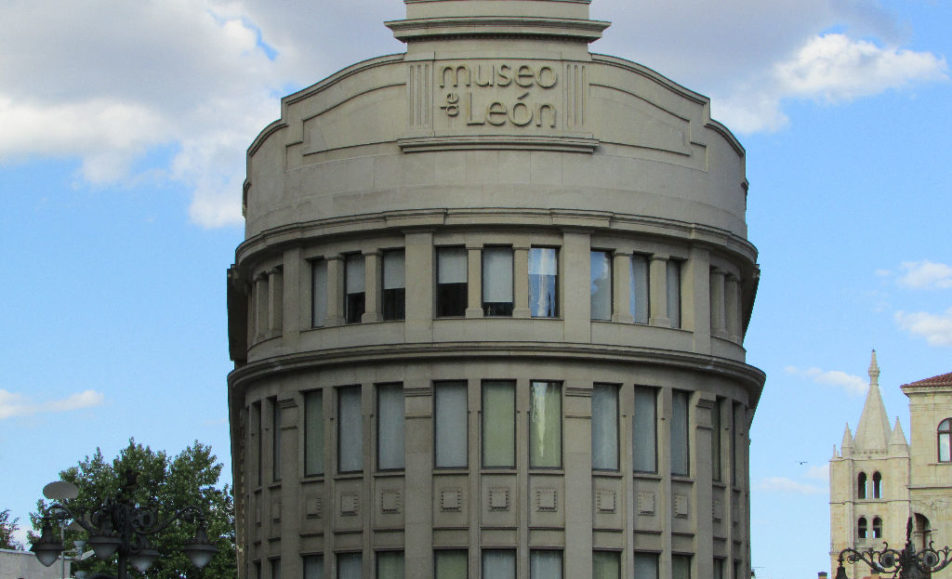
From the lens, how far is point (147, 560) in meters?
35.2

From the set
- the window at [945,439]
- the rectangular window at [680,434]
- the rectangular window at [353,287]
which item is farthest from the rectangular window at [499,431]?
the window at [945,439]

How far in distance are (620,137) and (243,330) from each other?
55.8 ft

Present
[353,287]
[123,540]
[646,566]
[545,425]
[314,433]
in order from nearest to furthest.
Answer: [123,540] → [545,425] → [646,566] → [314,433] → [353,287]

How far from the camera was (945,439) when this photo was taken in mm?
126188

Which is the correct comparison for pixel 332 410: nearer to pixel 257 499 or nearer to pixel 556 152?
pixel 257 499

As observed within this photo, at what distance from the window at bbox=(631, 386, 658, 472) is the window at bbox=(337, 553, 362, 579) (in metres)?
7.42

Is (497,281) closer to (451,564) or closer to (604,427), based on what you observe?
(604,427)

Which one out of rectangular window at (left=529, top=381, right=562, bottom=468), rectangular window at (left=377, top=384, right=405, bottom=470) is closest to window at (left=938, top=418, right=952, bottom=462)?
rectangular window at (left=529, top=381, right=562, bottom=468)

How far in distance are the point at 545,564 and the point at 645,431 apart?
4.42m

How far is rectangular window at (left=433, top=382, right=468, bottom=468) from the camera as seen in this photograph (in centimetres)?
4622

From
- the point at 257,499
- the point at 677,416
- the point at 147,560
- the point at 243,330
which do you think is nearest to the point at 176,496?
the point at 243,330

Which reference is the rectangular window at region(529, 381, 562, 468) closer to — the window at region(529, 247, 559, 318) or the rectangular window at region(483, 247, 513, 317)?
the window at region(529, 247, 559, 318)

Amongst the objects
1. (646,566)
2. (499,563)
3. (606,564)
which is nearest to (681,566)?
(646,566)

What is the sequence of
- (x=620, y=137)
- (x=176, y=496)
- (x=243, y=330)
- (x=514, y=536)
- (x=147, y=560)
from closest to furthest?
(x=147, y=560) < (x=514, y=536) < (x=620, y=137) < (x=243, y=330) < (x=176, y=496)
